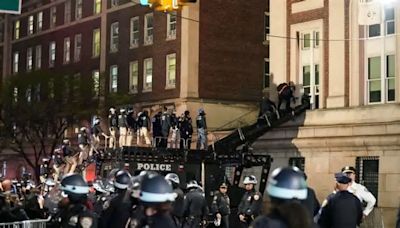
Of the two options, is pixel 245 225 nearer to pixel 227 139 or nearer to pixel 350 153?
pixel 227 139

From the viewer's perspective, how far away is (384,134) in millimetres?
31156

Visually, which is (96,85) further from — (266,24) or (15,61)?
(15,61)

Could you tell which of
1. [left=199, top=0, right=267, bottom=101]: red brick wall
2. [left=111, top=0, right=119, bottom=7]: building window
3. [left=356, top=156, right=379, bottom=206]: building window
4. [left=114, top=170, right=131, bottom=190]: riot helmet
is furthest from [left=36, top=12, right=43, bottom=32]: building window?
[left=114, top=170, right=131, bottom=190]: riot helmet

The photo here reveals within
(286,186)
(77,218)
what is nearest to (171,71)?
(77,218)

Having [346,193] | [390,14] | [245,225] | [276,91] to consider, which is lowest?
[245,225]

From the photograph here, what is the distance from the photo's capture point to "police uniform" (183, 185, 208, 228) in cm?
1658

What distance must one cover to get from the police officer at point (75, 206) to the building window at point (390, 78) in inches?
1042

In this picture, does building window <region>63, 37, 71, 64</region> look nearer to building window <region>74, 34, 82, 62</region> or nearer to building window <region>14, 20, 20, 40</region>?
building window <region>74, 34, 82, 62</region>

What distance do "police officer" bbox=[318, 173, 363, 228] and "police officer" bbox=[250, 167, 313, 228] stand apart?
450cm

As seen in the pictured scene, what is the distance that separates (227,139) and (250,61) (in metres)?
18.6

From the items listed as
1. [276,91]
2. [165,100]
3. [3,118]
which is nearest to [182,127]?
[276,91]

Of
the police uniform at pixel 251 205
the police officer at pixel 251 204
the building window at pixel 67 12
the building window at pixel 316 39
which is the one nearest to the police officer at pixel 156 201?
the police officer at pixel 251 204

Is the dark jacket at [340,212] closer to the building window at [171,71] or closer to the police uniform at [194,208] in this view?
the police uniform at [194,208]

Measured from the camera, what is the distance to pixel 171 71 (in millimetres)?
47281
